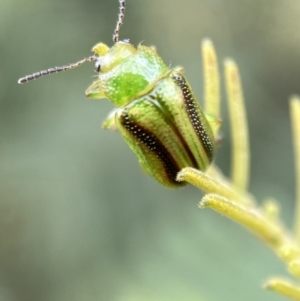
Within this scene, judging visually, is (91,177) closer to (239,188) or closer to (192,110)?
(239,188)

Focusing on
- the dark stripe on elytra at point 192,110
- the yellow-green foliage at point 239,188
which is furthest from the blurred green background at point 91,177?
the dark stripe on elytra at point 192,110

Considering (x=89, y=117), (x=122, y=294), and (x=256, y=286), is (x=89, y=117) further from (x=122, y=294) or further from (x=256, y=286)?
(x=256, y=286)

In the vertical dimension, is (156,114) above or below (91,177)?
below

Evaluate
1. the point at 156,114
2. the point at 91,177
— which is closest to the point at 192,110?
the point at 156,114

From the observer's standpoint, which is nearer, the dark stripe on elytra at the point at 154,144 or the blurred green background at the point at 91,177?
the dark stripe on elytra at the point at 154,144

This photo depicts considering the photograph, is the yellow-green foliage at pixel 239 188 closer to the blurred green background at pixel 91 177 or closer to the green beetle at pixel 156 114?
the green beetle at pixel 156 114

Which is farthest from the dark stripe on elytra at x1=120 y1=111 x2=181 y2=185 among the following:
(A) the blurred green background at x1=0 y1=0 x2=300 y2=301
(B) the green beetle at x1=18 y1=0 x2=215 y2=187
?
(A) the blurred green background at x1=0 y1=0 x2=300 y2=301

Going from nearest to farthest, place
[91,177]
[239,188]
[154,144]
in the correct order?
1. [154,144]
2. [239,188]
3. [91,177]
